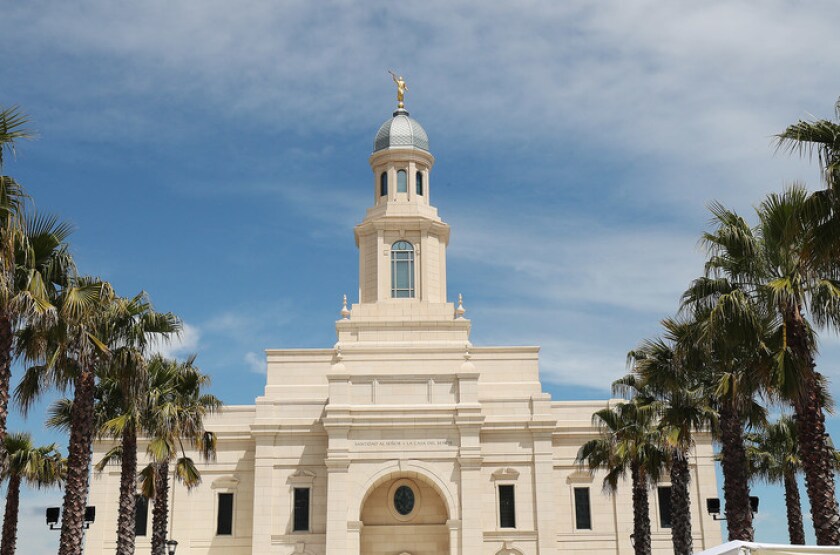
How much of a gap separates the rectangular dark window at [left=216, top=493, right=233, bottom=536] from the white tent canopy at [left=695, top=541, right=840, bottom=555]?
1310 inches

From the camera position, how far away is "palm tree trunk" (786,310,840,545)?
60.6ft

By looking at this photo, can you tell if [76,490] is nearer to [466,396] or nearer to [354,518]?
[354,518]

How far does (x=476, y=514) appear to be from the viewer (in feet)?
123

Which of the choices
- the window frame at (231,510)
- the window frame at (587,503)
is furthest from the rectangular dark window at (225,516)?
the window frame at (587,503)

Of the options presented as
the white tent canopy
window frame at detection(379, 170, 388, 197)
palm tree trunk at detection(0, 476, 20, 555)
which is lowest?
the white tent canopy

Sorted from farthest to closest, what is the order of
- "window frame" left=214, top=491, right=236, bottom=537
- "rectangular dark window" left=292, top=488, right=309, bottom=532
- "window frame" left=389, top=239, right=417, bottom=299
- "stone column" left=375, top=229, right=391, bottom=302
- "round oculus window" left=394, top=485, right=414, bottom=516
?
"window frame" left=389, top=239, right=417, bottom=299 < "stone column" left=375, top=229, right=391, bottom=302 < "window frame" left=214, top=491, right=236, bottom=537 < "round oculus window" left=394, top=485, right=414, bottom=516 < "rectangular dark window" left=292, top=488, right=309, bottom=532

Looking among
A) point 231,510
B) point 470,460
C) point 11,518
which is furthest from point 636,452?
point 11,518

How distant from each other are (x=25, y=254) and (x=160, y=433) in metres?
10.5

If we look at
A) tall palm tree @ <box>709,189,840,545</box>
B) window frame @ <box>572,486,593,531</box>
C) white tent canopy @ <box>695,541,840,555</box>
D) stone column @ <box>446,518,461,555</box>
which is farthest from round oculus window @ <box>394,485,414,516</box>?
white tent canopy @ <box>695,541,840,555</box>

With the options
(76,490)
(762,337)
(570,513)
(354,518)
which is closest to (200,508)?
(354,518)

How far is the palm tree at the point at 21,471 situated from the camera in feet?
104

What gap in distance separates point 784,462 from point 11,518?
28.2m

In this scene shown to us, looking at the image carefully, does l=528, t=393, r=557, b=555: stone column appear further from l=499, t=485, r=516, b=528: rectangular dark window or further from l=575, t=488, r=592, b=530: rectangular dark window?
l=575, t=488, r=592, b=530: rectangular dark window

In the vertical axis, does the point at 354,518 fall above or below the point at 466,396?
below
